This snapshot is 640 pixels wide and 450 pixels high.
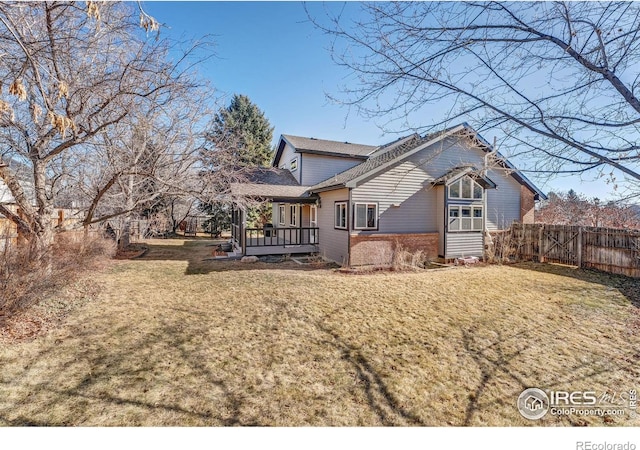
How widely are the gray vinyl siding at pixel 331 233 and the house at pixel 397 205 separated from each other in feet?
0.14

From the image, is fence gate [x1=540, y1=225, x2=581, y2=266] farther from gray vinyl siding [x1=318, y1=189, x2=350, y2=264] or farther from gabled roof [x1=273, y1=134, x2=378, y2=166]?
gabled roof [x1=273, y1=134, x2=378, y2=166]

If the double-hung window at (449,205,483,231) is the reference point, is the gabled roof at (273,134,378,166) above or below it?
above

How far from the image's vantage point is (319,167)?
16609mm

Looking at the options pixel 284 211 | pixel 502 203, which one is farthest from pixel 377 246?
pixel 502 203

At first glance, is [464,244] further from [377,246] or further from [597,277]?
[377,246]

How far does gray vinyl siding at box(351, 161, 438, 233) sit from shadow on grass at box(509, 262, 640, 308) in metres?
4.33

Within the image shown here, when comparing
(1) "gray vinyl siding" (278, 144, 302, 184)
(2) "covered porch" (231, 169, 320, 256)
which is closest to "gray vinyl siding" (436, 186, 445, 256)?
(2) "covered porch" (231, 169, 320, 256)

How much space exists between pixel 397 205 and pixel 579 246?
737 centimetres

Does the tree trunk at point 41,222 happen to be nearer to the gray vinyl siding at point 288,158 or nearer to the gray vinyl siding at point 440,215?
the gray vinyl siding at point 288,158

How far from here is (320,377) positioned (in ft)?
12.8

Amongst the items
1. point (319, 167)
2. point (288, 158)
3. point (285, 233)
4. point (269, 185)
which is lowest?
point (285, 233)

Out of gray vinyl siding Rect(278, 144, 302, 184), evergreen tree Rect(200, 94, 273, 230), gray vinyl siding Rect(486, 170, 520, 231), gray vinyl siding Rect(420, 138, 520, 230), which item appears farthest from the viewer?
evergreen tree Rect(200, 94, 273, 230)

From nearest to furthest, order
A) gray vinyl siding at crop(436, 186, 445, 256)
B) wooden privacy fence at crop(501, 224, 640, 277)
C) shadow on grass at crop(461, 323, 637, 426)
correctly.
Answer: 1. shadow on grass at crop(461, 323, 637, 426)
2. wooden privacy fence at crop(501, 224, 640, 277)
3. gray vinyl siding at crop(436, 186, 445, 256)

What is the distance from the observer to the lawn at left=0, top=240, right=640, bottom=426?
324 centimetres
